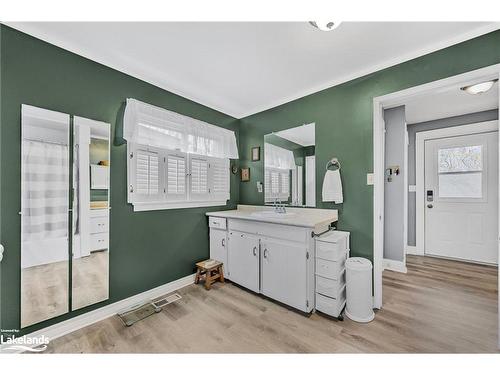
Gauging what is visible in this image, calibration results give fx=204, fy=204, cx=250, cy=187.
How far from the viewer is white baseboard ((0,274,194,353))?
1.61 meters

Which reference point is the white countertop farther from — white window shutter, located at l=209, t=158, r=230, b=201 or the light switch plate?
the light switch plate

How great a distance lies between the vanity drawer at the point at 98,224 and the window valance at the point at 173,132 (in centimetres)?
79

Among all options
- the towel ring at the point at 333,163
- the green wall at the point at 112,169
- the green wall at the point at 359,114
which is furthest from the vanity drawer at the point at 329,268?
the green wall at the point at 112,169

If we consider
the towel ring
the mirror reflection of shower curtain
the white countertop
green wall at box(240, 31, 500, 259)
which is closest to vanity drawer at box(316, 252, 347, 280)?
the white countertop

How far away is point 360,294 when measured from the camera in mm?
1828

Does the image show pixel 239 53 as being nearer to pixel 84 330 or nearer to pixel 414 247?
pixel 84 330

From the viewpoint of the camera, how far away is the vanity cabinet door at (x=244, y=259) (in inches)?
88.7

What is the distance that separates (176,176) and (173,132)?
0.52m

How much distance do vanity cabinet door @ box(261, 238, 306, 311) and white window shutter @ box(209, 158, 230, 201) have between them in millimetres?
1126

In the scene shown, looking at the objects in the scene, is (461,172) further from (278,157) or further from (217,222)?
(217,222)

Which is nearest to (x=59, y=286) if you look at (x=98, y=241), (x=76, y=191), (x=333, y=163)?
(x=98, y=241)

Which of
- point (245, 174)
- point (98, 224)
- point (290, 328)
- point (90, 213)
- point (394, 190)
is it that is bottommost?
point (290, 328)

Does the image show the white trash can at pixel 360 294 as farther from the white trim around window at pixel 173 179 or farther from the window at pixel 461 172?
the window at pixel 461 172

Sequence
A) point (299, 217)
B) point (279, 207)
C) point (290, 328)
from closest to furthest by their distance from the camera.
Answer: point (290, 328), point (299, 217), point (279, 207)
